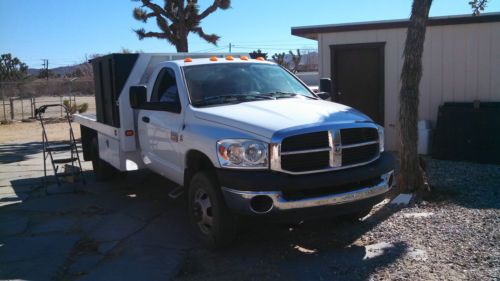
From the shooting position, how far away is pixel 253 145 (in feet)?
15.1

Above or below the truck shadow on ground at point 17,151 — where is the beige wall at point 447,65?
above

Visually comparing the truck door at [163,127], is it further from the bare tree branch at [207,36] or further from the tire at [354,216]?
the bare tree branch at [207,36]

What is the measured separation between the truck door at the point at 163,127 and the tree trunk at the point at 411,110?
3.18 metres

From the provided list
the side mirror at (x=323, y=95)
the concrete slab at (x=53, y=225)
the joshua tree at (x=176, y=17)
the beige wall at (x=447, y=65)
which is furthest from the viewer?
the joshua tree at (x=176, y=17)

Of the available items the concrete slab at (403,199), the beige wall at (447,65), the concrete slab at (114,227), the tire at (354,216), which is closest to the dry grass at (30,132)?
the beige wall at (447,65)

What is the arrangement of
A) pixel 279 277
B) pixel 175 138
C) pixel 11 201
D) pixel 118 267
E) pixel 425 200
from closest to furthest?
pixel 279 277 < pixel 118 267 < pixel 175 138 < pixel 425 200 < pixel 11 201

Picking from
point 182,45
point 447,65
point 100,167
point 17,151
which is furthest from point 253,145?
point 182,45

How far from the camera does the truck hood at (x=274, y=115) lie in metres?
4.69

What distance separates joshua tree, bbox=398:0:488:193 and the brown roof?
150 inches

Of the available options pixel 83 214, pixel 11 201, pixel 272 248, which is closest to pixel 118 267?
pixel 272 248

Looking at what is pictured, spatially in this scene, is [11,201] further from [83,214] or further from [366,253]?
[366,253]

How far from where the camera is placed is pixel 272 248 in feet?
17.3

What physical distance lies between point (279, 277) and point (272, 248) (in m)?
0.77

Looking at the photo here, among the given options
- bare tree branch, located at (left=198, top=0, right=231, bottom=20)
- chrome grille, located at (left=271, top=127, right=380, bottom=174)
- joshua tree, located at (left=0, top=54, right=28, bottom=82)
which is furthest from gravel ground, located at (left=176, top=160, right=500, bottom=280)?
joshua tree, located at (left=0, top=54, right=28, bottom=82)
